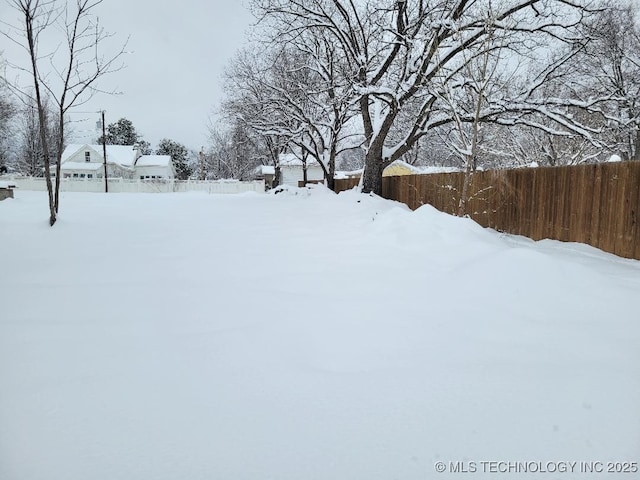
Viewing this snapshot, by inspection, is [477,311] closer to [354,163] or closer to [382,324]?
[382,324]

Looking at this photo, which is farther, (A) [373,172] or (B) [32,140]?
(B) [32,140]

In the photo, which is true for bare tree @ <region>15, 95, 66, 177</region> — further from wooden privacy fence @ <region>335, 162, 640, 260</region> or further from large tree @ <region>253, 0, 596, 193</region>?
wooden privacy fence @ <region>335, 162, 640, 260</region>

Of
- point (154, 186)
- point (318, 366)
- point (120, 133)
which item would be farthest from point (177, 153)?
point (318, 366)

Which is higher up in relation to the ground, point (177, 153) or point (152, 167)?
point (177, 153)

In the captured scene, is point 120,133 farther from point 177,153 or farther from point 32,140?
point 32,140

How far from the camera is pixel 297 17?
1198cm

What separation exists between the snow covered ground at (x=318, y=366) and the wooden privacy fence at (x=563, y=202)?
1.98 ft

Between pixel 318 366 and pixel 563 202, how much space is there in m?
5.37

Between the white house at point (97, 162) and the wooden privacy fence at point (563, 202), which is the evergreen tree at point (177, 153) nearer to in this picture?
the white house at point (97, 162)

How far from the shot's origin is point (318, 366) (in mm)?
Answer: 2355

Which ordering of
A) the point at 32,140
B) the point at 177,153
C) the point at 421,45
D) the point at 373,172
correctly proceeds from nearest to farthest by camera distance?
the point at 421,45
the point at 373,172
the point at 32,140
the point at 177,153

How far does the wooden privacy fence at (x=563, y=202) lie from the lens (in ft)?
16.3

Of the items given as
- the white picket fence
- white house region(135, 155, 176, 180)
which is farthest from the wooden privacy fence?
white house region(135, 155, 176, 180)

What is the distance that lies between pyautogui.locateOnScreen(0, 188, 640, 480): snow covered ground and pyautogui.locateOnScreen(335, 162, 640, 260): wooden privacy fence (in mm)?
604
